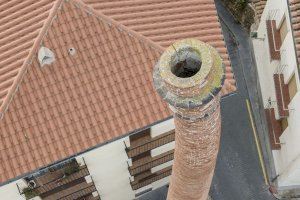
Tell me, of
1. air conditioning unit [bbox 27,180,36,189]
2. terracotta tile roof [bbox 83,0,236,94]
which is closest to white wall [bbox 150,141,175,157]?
terracotta tile roof [bbox 83,0,236,94]

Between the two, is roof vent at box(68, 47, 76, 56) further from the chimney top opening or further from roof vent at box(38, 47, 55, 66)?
the chimney top opening

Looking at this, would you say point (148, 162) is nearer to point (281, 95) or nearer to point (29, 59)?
point (281, 95)

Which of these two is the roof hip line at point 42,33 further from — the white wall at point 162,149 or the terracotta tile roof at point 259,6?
the terracotta tile roof at point 259,6

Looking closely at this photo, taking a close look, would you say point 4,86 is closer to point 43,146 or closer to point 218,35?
point 43,146

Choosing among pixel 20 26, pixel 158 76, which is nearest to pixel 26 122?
pixel 20 26

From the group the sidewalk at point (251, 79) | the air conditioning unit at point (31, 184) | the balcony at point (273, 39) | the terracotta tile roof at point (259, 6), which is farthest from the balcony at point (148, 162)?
the terracotta tile roof at point (259, 6)

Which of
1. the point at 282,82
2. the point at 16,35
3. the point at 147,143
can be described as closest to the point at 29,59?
the point at 16,35

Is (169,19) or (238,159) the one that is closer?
(169,19)
